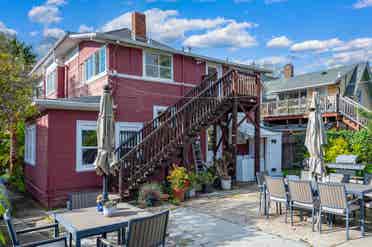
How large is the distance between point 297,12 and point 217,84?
10.1 m

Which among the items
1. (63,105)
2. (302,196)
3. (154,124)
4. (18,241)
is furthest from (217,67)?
(18,241)

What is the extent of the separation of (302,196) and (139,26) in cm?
1083

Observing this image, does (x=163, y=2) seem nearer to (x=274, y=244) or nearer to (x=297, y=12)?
(x=297, y=12)

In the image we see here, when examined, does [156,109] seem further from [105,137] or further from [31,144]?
[105,137]

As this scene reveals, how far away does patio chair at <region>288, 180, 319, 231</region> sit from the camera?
6.27 metres

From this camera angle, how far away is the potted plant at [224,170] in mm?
11273

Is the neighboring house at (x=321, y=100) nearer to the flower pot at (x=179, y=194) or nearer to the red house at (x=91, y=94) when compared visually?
the red house at (x=91, y=94)

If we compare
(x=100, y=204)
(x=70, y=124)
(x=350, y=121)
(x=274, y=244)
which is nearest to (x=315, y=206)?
(x=274, y=244)

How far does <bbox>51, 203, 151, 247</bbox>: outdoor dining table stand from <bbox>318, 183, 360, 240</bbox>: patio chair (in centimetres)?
389

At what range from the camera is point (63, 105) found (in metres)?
9.21

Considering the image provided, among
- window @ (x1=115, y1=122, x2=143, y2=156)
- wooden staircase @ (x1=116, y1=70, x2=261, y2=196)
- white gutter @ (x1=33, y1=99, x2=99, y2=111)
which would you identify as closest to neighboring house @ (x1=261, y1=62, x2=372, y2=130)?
wooden staircase @ (x1=116, y1=70, x2=261, y2=196)

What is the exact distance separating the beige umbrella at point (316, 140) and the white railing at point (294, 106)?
44.1ft

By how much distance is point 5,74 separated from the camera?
8523 millimetres

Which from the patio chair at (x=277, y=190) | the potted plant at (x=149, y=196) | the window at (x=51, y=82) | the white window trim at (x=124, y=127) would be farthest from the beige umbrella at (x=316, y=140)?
the window at (x=51, y=82)
